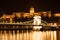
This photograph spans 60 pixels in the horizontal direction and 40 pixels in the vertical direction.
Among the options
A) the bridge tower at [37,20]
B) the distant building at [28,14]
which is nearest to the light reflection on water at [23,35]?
the bridge tower at [37,20]

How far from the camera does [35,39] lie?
2650mm

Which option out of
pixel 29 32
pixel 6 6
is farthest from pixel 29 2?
pixel 29 32

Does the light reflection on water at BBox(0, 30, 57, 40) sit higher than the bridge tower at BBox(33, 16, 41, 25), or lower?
lower

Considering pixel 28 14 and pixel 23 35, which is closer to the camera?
pixel 23 35

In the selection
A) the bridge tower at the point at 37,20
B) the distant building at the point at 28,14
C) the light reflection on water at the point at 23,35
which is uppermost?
the distant building at the point at 28,14

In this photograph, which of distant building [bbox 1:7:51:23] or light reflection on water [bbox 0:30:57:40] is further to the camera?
distant building [bbox 1:7:51:23]

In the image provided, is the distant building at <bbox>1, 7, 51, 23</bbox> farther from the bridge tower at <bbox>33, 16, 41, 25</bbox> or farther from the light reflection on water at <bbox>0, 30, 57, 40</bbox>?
the light reflection on water at <bbox>0, 30, 57, 40</bbox>

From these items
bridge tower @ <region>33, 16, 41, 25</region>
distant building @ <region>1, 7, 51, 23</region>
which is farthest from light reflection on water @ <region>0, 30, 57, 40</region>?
distant building @ <region>1, 7, 51, 23</region>

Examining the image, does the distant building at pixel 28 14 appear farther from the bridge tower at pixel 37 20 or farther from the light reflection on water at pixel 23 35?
the light reflection on water at pixel 23 35

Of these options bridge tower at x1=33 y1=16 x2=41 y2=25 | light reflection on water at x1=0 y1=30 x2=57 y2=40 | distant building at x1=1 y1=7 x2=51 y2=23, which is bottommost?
light reflection on water at x1=0 y1=30 x2=57 y2=40

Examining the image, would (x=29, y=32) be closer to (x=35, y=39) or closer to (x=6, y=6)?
(x=35, y=39)

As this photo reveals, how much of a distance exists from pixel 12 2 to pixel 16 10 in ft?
0.53

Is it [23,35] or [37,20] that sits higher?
[37,20]

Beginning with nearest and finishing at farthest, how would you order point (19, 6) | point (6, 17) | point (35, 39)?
1. point (35, 39)
2. point (6, 17)
3. point (19, 6)
